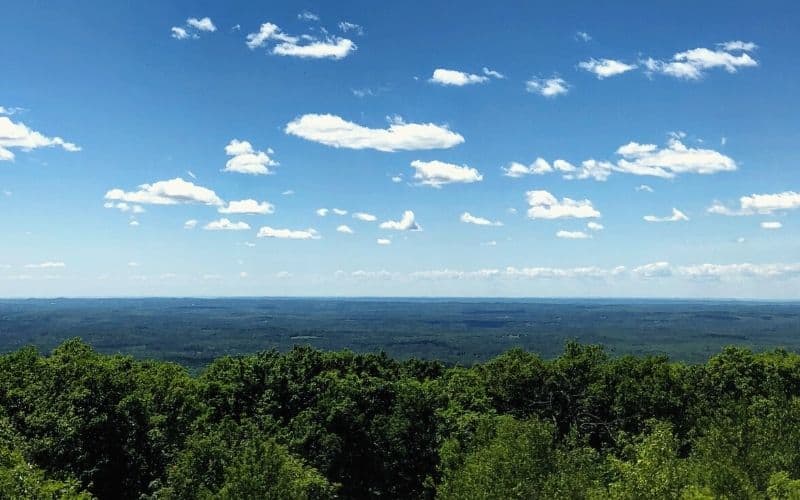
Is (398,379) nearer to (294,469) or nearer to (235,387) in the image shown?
(235,387)

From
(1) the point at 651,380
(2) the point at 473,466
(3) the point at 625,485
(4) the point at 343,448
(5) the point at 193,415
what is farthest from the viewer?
(1) the point at 651,380

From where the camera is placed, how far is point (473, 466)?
35.1 metres

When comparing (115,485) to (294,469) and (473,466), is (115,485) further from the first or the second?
(473,466)

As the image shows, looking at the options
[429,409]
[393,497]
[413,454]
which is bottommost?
[393,497]

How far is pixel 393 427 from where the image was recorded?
55.5 m

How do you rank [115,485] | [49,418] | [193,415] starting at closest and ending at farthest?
1. [49,418]
2. [115,485]
3. [193,415]

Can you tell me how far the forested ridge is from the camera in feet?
105

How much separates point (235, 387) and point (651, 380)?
3957 cm

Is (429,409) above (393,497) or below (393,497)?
above

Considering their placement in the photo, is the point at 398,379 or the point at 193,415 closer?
the point at 193,415

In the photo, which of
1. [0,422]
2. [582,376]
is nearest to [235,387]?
[0,422]

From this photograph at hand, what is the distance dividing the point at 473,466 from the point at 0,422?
28.5m

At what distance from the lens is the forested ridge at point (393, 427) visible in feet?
105

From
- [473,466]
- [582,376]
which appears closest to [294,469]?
[473,466]
